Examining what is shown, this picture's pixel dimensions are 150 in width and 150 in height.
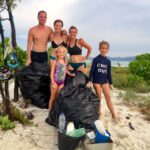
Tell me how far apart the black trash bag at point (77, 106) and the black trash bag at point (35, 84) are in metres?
0.96

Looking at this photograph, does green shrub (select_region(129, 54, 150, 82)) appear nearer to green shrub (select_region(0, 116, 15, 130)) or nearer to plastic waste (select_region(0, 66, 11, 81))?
plastic waste (select_region(0, 66, 11, 81))

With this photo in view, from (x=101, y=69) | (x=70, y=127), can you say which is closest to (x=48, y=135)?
(x=70, y=127)

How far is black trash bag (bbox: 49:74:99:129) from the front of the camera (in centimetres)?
518

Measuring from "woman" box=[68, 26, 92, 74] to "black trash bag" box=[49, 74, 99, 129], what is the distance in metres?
0.79

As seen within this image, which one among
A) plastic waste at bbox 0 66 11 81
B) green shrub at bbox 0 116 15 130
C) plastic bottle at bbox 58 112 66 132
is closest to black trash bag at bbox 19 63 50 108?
plastic waste at bbox 0 66 11 81

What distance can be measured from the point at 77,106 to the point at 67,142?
758mm

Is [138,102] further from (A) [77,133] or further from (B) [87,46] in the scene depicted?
(A) [77,133]

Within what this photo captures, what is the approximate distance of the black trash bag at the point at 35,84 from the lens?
21.3 ft

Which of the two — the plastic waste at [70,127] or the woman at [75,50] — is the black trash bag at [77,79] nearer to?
the woman at [75,50]

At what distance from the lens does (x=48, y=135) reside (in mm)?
5336

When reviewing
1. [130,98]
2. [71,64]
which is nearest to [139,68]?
[130,98]

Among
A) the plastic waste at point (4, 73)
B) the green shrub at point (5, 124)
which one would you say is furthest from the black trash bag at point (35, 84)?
the green shrub at point (5, 124)

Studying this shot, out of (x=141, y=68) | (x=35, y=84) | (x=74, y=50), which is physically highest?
(x=74, y=50)

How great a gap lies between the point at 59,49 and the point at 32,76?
3.17ft
